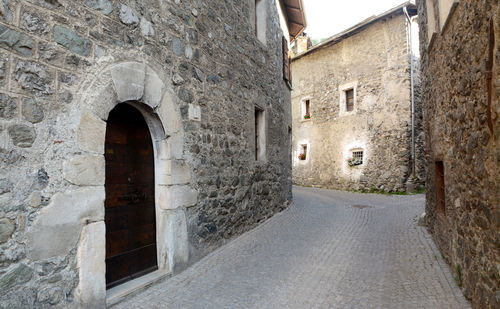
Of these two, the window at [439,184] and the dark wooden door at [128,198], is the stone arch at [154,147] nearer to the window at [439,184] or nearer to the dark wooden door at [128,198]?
the dark wooden door at [128,198]

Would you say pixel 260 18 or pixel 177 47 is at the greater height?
pixel 260 18

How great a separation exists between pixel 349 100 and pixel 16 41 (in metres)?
12.8

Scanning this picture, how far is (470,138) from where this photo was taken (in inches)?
105

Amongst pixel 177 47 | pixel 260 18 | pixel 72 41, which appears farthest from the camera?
pixel 260 18

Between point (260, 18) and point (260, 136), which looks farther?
point (260, 18)

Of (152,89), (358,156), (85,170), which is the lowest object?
(85,170)

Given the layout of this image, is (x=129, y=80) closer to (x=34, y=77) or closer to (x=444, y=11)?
Answer: (x=34, y=77)

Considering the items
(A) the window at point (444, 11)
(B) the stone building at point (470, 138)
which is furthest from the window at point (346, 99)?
(A) the window at point (444, 11)

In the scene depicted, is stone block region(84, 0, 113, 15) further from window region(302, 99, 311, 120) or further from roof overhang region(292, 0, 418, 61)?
window region(302, 99, 311, 120)

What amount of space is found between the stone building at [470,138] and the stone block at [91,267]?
2.91 m

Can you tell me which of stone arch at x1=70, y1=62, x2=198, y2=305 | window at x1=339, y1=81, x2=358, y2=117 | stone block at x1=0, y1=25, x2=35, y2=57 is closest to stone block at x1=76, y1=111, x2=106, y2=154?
stone arch at x1=70, y1=62, x2=198, y2=305

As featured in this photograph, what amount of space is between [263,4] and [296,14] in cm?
278

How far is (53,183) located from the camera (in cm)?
232

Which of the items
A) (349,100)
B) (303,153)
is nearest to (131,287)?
(349,100)
